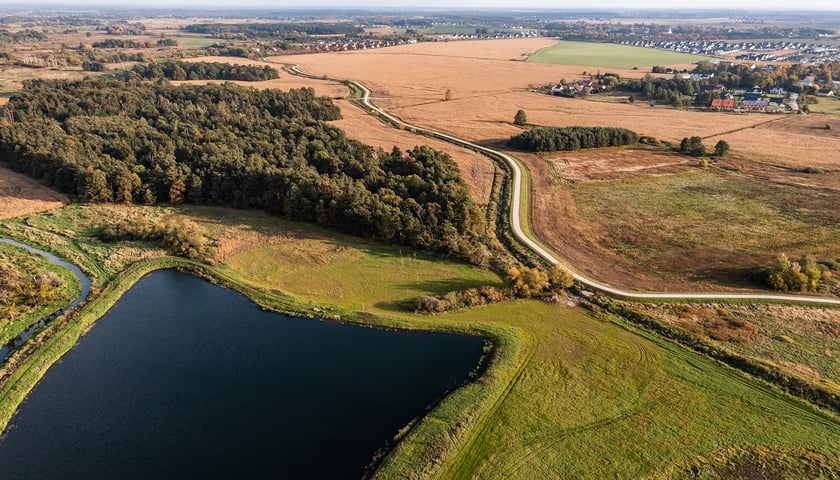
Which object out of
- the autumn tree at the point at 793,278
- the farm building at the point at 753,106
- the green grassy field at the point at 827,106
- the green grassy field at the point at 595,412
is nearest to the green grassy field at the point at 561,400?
the green grassy field at the point at 595,412

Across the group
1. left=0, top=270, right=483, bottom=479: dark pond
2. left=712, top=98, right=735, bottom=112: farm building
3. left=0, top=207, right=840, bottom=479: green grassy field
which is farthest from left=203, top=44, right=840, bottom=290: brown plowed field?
left=0, top=270, right=483, bottom=479: dark pond

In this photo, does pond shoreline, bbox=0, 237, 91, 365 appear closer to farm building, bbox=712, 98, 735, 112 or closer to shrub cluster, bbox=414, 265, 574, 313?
shrub cluster, bbox=414, 265, 574, 313

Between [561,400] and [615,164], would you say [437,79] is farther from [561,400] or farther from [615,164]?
[561,400]

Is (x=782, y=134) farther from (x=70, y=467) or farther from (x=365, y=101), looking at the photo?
(x=70, y=467)

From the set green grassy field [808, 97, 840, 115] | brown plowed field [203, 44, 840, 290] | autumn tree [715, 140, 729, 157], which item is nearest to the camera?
brown plowed field [203, 44, 840, 290]

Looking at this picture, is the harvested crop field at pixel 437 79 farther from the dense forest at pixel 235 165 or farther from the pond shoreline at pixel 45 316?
the pond shoreline at pixel 45 316

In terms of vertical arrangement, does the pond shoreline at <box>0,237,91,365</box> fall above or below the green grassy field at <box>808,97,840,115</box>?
below
